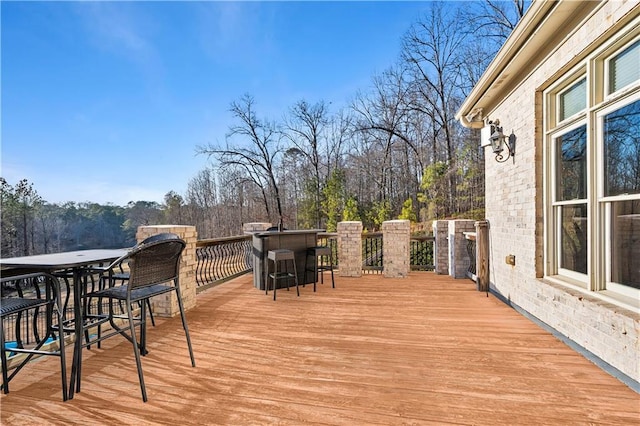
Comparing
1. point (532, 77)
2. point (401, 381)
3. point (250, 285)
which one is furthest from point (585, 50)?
point (250, 285)

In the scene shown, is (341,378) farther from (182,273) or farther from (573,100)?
(573,100)

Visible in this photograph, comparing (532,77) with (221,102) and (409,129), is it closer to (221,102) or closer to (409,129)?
(409,129)

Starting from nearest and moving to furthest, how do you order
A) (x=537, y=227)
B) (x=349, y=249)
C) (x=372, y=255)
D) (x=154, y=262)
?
(x=154, y=262) < (x=537, y=227) < (x=349, y=249) < (x=372, y=255)

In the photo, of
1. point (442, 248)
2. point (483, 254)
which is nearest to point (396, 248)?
point (442, 248)

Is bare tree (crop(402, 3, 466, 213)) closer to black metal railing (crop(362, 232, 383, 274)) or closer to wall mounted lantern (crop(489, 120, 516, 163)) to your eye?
black metal railing (crop(362, 232, 383, 274))

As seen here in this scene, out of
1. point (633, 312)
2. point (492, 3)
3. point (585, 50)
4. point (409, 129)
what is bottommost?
point (633, 312)

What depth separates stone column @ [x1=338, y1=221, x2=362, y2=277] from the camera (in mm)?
6082

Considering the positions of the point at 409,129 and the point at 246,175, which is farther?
the point at 246,175

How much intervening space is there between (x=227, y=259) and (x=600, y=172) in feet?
20.1

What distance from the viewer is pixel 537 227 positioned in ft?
10.7

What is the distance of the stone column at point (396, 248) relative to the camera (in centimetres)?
596

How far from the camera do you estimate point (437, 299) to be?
440 cm

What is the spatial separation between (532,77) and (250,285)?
5.26m

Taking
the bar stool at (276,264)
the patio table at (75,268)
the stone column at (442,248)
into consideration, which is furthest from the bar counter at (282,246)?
the patio table at (75,268)
